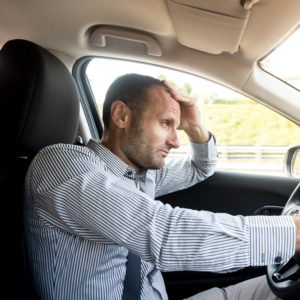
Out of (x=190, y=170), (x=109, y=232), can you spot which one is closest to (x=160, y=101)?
(x=190, y=170)

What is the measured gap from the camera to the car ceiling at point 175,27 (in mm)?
1319

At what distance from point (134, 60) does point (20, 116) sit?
2.74 feet

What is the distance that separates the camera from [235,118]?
204cm

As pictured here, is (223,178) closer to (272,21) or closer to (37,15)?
(272,21)

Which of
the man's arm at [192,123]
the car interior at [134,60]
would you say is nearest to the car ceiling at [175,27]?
the car interior at [134,60]

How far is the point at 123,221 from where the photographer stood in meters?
0.96

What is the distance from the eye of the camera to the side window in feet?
6.19

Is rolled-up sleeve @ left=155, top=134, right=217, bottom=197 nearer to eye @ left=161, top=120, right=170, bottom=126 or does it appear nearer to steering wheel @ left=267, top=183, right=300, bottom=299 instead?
eye @ left=161, top=120, right=170, bottom=126

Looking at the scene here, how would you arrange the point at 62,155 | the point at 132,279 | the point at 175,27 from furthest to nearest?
1. the point at 175,27
2. the point at 132,279
3. the point at 62,155

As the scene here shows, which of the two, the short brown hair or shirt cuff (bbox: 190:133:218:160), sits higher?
the short brown hair

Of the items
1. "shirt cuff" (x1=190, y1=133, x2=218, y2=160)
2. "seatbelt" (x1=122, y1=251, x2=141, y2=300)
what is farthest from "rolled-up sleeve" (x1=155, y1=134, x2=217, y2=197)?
"seatbelt" (x1=122, y1=251, x2=141, y2=300)

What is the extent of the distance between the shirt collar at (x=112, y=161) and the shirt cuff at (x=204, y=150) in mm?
552

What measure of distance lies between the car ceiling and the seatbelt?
2.86 ft

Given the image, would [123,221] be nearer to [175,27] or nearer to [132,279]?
[132,279]
